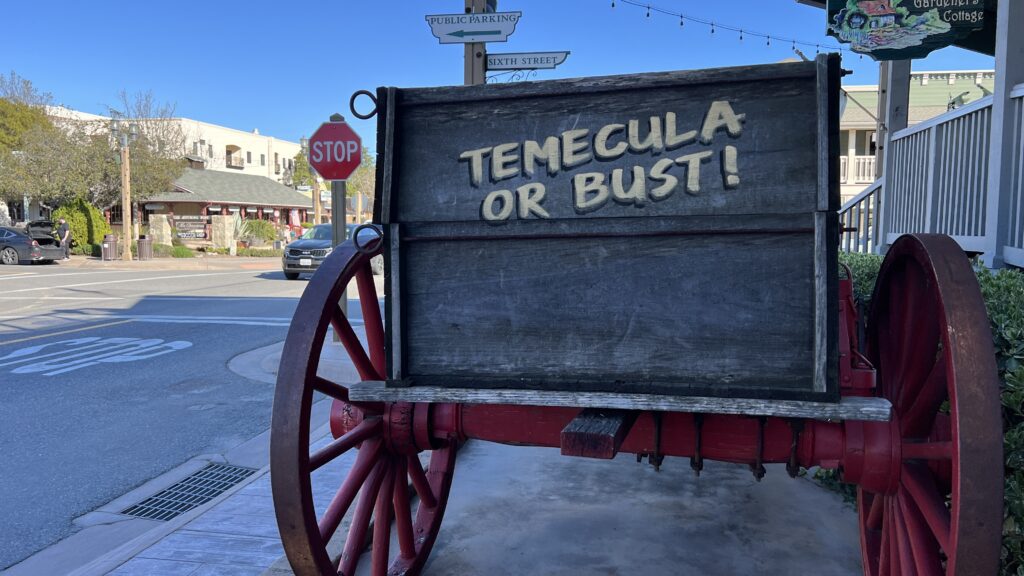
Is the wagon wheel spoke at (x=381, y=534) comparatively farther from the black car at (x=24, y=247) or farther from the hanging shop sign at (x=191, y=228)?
the hanging shop sign at (x=191, y=228)

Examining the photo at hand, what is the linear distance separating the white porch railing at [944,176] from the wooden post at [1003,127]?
1.07 feet

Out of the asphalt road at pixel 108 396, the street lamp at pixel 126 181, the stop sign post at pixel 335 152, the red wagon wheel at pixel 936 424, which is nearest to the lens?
the red wagon wheel at pixel 936 424

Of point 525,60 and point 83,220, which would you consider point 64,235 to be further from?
point 525,60

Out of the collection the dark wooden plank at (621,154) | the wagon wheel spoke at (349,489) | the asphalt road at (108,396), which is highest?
the dark wooden plank at (621,154)

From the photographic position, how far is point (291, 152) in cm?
7244

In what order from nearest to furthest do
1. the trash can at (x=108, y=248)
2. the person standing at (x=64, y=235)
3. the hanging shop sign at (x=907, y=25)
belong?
the hanging shop sign at (x=907, y=25)
the person standing at (x=64, y=235)
the trash can at (x=108, y=248)

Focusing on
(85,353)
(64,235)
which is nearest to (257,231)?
(64,235)

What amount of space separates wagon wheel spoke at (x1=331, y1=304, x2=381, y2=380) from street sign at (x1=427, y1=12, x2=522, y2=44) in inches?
164

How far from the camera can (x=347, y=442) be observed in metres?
2.54

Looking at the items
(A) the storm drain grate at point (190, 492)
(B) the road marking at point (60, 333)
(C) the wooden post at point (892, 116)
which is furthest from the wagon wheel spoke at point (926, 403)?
(B) the road marking at point (60, 333)

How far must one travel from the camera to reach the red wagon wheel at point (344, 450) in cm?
228

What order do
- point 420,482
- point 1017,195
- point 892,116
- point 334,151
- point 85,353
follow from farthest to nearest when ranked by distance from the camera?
point 85,353, point 334,151, point 892,116, point 1017,195, point 420,482

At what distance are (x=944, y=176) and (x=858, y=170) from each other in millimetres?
19339

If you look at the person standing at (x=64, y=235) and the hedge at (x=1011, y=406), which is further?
the person standing at (x=64, y=235)
